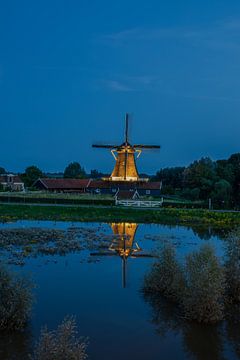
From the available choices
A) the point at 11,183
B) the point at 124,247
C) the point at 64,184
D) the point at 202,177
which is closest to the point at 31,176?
the point at 11,183

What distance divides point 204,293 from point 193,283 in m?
0.55

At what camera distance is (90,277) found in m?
16.1

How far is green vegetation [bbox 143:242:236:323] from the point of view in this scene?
1140 cm

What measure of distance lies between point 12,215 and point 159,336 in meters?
27.7

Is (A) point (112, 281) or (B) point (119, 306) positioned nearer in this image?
(B) point (119, 306)

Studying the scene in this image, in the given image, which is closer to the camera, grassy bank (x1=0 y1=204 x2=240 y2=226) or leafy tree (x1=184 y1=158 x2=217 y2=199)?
grassy bank (x1=0 y1=204 x2=240 y2=226)

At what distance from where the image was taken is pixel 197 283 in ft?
37.9

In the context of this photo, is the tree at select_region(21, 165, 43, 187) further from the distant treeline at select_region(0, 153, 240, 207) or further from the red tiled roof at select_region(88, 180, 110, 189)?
the distant treeline at select_region(0, 153, 240, 207)

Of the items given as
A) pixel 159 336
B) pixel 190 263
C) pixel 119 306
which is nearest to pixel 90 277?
pixel 119 306

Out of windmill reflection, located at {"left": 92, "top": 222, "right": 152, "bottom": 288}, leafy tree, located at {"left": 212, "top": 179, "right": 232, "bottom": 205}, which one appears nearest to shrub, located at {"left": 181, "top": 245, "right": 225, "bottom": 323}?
windmill reflection, located at {"left": 92, "top": 222, "right": 152, "bottom": 288}

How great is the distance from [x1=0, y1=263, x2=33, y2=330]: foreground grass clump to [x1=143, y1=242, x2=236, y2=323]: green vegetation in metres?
4.37

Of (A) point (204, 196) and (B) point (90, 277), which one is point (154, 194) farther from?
(B) point (90, 277)

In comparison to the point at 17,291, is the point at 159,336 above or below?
below

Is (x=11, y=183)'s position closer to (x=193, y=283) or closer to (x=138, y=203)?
(x=138, y=203)
